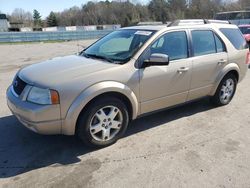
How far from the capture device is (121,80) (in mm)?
3762

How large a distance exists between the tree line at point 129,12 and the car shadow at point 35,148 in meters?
66.2

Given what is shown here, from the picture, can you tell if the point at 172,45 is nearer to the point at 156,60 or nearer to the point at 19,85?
the point at 156,60

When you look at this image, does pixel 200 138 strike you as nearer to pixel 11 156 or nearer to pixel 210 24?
pixel 210 24

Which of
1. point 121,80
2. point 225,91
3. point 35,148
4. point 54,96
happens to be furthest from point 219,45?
point 35,148

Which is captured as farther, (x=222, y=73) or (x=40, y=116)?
(x=222, y=73)

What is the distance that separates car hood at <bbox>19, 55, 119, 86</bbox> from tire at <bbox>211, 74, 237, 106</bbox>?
2564 mm

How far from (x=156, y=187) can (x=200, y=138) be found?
4.81ft

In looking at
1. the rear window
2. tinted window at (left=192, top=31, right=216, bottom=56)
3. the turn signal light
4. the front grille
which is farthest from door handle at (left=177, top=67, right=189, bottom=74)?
the front grille

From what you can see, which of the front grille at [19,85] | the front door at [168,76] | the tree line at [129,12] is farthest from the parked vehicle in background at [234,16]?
the tree line at [129,12]

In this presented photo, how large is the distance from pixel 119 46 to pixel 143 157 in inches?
77.1

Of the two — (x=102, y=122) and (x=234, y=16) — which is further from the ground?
(x=234, y=16)

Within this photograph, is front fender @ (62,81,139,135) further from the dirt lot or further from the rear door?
the rear door

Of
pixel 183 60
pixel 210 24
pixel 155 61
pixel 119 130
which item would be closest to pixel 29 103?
pixel 119 130

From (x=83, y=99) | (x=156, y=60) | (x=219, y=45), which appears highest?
(x=219, y=45)
